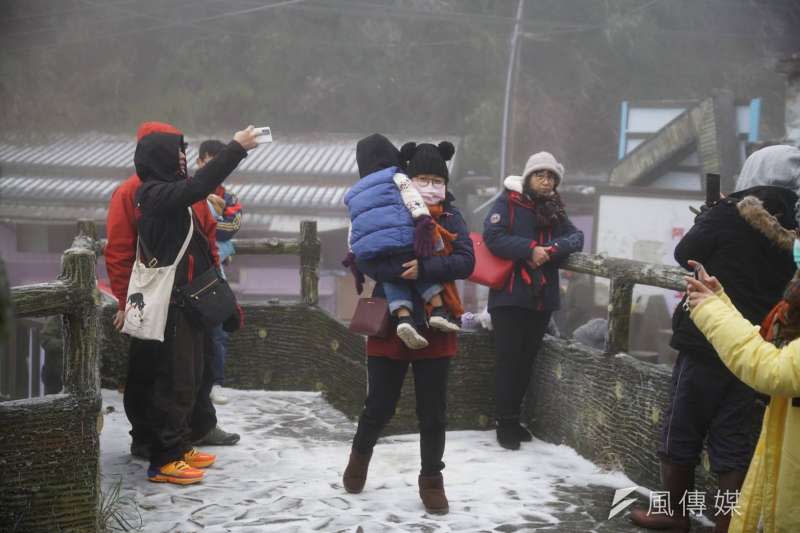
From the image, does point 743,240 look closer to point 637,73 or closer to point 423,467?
point 423,467

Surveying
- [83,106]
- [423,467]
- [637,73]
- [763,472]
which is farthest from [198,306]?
[637,73]

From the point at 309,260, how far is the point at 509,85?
12198 mm

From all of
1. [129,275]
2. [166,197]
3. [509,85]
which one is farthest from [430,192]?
[509,85]

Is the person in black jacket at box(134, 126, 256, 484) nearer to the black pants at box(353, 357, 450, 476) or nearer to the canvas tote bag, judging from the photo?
the canvas tote bag

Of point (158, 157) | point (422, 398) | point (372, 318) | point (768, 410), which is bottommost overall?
point (422, 398)

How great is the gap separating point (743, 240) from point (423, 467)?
1.71 metres

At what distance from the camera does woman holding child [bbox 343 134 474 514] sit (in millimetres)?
3926

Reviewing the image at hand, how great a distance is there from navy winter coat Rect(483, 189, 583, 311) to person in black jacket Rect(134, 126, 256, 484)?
5.47 ft

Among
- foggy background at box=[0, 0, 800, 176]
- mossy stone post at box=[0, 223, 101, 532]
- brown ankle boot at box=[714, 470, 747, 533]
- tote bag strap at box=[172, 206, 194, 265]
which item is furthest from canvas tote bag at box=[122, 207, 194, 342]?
foggy background at box=[0, 0, 800, 176]

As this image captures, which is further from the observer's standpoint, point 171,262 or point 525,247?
point 525,247

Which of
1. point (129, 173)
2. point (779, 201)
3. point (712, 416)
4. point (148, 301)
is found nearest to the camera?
point (779, 201)

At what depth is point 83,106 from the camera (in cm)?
1842

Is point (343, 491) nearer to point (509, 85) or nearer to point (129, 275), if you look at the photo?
point (129, 275)

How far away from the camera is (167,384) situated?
4352 millimetres
